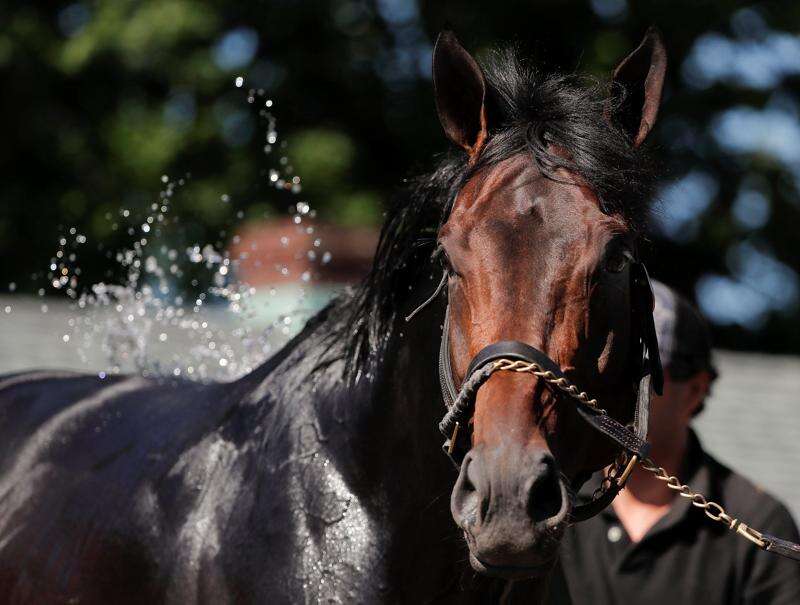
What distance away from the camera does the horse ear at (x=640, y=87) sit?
2.75 metres

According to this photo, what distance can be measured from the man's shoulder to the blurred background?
959 centimetres

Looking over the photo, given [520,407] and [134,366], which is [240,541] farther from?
[134,366]

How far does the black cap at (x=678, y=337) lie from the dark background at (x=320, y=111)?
10150 mm

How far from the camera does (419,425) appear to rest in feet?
9.07

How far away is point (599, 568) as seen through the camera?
4008mm

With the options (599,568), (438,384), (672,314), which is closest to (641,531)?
(599,568)

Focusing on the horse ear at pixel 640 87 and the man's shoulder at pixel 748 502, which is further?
the man's shoulder at pixel 748 502

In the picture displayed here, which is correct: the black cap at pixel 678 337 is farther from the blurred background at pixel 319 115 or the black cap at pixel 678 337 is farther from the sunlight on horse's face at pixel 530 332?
the blurred background at pixel 319 115

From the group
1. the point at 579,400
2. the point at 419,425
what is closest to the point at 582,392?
the point at 579,400

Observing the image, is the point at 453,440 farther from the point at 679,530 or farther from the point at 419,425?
the point at 679,530

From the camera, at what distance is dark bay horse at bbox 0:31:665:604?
237cm

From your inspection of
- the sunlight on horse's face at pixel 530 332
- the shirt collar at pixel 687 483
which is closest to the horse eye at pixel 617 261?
the sunlight on horse's face at pixel 530 332

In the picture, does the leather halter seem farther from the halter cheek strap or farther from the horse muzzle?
the horse muzzle

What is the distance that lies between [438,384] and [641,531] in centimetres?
156
